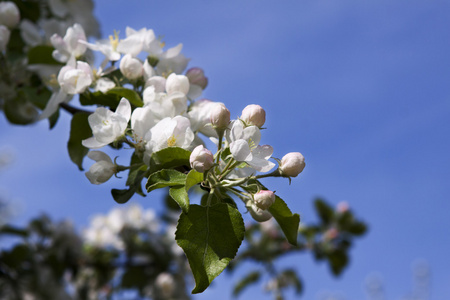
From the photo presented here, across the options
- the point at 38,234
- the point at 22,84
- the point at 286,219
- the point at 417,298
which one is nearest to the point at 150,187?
the point at 286,219

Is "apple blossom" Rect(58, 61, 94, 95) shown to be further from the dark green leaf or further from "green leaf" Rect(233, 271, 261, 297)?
"green leaf" Rect(233, 271, 261, 297)

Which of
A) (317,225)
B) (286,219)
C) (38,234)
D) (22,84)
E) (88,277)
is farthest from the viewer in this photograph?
(317,225)

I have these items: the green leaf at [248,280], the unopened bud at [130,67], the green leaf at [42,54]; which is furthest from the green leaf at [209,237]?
the green leaf at [248,280]

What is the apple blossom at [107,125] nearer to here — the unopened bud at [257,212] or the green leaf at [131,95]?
the green leaf at [131,95]

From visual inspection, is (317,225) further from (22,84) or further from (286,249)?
(22,84)

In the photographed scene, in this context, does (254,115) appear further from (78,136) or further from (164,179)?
(78,136)

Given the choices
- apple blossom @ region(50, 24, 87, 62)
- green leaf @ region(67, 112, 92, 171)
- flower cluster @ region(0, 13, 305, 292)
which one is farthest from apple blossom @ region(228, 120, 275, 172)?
apple blossom @ region(50, 24, 87, 62)
